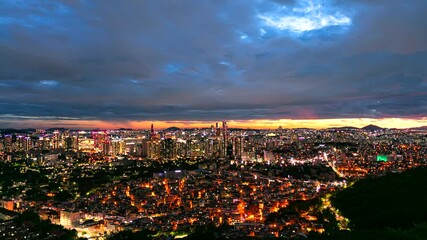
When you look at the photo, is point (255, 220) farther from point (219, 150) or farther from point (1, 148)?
point (1, 148)

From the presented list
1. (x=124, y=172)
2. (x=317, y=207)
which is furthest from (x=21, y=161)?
(x=317, y=207)

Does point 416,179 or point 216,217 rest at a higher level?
point 416,179

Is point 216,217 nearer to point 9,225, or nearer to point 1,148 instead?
point 9,225

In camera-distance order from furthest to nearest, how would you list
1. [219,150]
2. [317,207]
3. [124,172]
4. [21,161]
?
[219,150] → [21,161] → [124,172] → [317,207]

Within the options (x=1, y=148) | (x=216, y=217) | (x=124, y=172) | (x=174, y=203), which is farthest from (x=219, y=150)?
(x=216, y=217)

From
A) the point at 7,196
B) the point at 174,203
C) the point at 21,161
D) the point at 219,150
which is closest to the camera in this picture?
the point at 174,203

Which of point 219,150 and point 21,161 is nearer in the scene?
point 21,161
